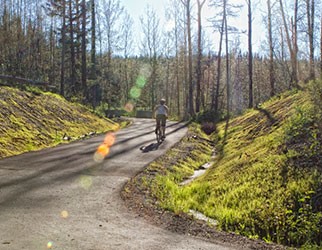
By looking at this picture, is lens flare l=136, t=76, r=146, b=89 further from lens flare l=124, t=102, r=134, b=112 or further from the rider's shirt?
the rider's shirt

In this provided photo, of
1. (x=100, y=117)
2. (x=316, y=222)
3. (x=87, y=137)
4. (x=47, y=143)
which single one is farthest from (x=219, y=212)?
(x=100, y=117)

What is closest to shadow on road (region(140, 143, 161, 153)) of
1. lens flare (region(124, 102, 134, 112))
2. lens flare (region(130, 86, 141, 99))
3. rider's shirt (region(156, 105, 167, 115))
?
rider's shirt (region(156, 105, 167, 115))

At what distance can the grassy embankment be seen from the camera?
580cm

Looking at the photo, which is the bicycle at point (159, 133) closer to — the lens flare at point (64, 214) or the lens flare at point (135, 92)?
the lens flare at point (64, 214)

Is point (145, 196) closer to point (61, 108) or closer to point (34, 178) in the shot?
point (34, 178)

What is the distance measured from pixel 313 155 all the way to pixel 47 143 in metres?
10.9

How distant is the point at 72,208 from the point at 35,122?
10.4m

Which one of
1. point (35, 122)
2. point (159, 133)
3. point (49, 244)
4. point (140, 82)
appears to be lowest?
point (49, 244)

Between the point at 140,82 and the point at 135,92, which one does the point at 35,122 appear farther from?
the point at 140,82

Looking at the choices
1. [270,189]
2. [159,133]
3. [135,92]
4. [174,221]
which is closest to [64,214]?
[174,221]

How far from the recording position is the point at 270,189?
6938 millimetres

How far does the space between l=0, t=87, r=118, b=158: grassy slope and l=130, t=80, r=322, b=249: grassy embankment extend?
18.6 feet

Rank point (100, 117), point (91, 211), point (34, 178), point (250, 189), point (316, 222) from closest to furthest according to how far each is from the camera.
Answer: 1. point (316, 222)
2. point (91, 211)
3. point (250, 189)
4. point (34, 178)
5. point (100, 117)

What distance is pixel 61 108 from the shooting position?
794 inches
